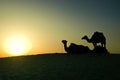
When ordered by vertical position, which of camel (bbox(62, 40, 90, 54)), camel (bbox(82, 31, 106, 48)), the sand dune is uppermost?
camel (bbox(82, 31, 106, 48))

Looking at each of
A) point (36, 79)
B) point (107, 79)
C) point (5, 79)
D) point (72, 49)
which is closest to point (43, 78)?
point (36, 79)

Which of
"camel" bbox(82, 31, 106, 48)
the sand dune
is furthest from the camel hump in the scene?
the sand dune

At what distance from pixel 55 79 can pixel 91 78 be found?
13.7 ft

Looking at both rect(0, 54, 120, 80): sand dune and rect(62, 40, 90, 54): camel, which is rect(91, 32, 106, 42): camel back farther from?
rect(0, 54, 120, 80): sand dune

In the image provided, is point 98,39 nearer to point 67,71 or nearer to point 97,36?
point 97,36

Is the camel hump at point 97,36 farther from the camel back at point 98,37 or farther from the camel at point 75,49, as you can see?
the camel at point 75,49

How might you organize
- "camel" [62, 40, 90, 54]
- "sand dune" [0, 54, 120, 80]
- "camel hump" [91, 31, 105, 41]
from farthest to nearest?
1. "camel hump" [91, 31, 105, 41]
2. "camel" [62, 40, 90, 54]
3. "sand dune" [0, 54, 120, 80]

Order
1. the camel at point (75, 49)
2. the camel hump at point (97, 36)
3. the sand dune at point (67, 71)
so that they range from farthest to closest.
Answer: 1. the camel hump at point (97, 36)
2. the camel at point (75, 49)
3. the sand dune at point (67, 71)

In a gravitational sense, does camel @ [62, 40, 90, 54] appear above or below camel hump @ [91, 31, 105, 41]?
below

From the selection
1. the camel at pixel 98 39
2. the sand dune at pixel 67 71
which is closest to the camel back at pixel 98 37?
the camel at pixel 98 39

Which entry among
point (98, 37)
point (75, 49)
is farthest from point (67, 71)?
point (98, 37)

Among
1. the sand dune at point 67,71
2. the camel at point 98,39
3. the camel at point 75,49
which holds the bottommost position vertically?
the sand dune at point 67,71

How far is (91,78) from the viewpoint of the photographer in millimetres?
35094

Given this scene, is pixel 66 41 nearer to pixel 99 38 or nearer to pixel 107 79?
pixel 99 38
